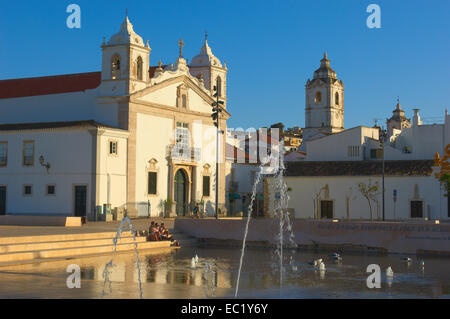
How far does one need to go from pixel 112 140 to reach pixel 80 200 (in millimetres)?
3803

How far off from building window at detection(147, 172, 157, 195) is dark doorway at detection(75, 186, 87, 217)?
483 cm

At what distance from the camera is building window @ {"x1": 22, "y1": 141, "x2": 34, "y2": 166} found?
1518 inches

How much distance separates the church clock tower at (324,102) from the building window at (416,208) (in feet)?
137

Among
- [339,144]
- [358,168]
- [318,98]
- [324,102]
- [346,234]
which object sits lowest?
[346,234]

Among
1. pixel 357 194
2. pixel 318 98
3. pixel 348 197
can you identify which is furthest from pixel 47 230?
pixel 318 98

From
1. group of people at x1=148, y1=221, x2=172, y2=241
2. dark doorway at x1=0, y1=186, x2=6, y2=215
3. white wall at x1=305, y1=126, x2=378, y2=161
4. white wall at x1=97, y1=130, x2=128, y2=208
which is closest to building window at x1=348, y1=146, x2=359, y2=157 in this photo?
white wall at x1=305, y1=126, x2=378, y2=161

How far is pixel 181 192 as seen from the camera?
4400 centimetres

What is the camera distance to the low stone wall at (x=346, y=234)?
2253 centimetres

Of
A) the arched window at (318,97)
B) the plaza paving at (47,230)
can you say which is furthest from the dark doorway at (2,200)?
the arched window at (318,97)

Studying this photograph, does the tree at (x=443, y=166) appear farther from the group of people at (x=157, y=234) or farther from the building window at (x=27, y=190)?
the building window at (x=27, y=190)

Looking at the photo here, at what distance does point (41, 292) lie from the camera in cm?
1184

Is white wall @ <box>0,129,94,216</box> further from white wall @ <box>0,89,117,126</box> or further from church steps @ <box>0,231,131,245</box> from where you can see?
church steps @ <box>0,231,131,245</box>

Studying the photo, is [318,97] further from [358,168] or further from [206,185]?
[206,185]
